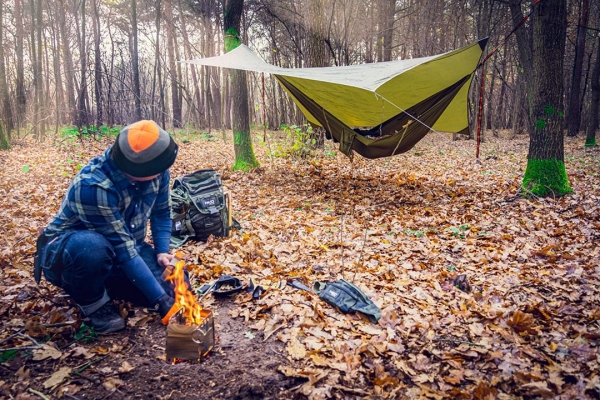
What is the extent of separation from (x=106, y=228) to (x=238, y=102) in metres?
4.56

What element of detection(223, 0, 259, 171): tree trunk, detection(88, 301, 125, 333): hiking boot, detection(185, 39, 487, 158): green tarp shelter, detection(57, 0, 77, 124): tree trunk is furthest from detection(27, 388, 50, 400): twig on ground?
detection(57, 0, 77, 124): tree trunk

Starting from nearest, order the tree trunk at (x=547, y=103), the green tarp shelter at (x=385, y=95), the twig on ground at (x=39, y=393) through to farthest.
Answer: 1. the twig on ground at (x=39, y=393)
2. the tree trunk at (x=547, y=103)
3. the green tarp shelter at (x=385, y=95)

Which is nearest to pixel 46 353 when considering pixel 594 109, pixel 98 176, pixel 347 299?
pixel 98 176

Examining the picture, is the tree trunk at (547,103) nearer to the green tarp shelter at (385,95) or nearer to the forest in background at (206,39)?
the green tarp shelter at (385,95)

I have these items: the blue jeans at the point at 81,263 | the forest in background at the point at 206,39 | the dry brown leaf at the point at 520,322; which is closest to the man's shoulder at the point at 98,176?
the blue jeans at the point at 81,263

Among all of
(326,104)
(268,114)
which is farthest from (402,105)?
(268,114)

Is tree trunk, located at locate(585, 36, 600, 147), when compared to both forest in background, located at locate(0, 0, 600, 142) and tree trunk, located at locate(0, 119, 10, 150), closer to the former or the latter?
forest in background, located at locate(0, 0, 600, 142)

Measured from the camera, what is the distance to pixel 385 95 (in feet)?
14.5

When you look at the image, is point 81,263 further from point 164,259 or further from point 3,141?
point 3,141

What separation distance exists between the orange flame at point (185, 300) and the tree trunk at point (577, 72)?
1017 centimetres

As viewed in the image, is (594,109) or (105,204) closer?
(105,204)

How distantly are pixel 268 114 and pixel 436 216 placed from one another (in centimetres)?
1283

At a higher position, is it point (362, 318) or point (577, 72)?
point (577, 72)

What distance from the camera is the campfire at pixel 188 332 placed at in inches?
63.4
